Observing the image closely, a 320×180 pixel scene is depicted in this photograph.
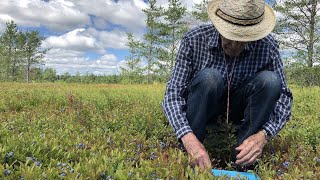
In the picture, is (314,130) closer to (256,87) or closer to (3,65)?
(256,87)

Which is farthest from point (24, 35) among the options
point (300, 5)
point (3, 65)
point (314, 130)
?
point (314, 130)

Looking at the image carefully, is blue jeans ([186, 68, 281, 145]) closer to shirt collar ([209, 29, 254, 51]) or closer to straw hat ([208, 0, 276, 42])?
shirt collar ([209, 29, 254, 51])

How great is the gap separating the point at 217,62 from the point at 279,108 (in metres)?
0.64

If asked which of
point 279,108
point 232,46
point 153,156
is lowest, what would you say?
point 153,156

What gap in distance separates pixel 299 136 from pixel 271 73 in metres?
1.00

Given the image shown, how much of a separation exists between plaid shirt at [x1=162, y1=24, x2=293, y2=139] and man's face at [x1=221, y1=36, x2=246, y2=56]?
0.25ft

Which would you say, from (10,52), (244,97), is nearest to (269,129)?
(244,97)

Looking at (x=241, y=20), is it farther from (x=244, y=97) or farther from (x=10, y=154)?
(x=10, y=154)

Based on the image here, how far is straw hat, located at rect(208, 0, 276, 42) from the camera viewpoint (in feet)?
8.83

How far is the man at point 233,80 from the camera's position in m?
2.73

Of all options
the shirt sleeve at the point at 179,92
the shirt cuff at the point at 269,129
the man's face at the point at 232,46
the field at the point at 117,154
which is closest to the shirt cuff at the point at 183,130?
the shirt sleeve at the point at 179,92

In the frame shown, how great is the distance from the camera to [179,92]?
3.08 meters

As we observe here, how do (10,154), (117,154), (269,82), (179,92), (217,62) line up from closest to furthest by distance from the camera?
(10,154)
(117,154)
(269,82)
(179,92)
(217,62)

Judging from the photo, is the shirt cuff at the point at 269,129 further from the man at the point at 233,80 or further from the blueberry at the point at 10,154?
the blueberry at the point at 10,154
